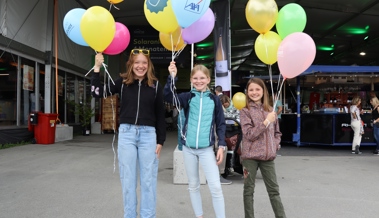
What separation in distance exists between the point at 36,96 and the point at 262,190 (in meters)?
9.37

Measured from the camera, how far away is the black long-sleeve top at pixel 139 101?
2.97 meters

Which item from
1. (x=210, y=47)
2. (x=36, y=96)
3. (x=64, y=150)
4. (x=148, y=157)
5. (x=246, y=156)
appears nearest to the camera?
(x=148, y=157)

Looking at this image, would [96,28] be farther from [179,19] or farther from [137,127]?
[137,127]

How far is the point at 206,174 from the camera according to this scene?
122 inches

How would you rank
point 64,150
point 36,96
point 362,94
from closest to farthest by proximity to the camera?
point 64,150
point 36,96
point 362,94

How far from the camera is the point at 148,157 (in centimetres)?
298

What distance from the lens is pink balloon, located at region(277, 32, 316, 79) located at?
143 inches

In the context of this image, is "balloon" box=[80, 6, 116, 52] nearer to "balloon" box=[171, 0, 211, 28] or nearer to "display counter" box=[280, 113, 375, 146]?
"balloon" box=[171, 0, 211, 28]

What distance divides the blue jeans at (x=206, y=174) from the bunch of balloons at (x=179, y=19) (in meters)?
1.42

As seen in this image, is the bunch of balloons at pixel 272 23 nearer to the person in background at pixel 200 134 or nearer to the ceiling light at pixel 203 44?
the person in background at pixel 200 134

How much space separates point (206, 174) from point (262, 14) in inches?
88.9

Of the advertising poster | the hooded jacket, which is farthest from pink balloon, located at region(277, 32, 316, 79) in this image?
the advertising poster

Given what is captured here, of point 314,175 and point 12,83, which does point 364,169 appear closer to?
point 314,175

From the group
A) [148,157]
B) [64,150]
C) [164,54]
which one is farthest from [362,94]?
[148,157]
